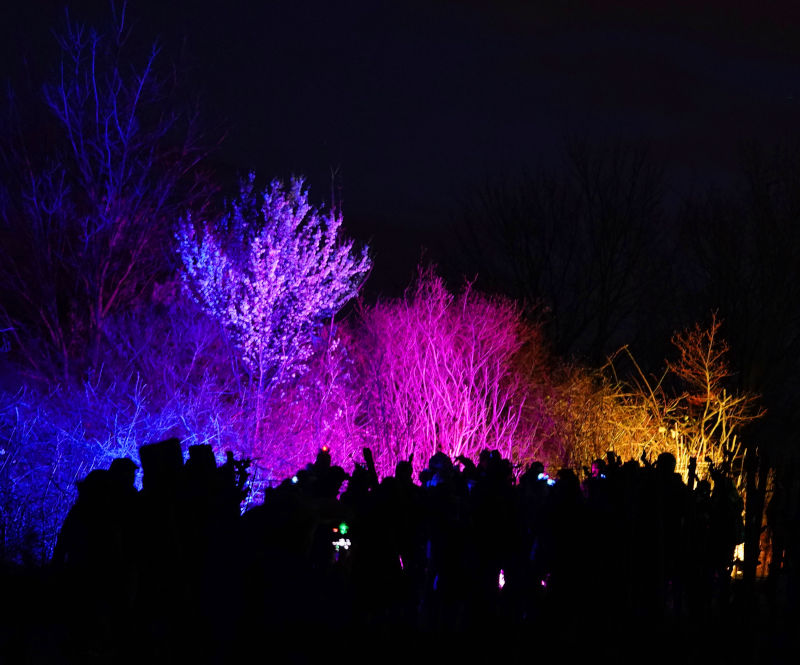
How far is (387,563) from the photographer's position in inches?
207

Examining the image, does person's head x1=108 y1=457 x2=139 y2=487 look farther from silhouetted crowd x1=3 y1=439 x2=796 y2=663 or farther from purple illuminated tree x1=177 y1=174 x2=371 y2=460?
purple illuminated tree x1=177 y1=174 x2=371 y2=460

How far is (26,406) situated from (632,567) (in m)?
10.3

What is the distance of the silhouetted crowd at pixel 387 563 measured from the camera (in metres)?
4.69

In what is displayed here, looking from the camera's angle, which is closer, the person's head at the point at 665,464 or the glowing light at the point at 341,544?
the glowing light at the point at 341,544

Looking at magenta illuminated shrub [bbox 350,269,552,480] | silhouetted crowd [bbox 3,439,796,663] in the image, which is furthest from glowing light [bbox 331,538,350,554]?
magenta illuminated shrub [bbox 350,269,552,480]

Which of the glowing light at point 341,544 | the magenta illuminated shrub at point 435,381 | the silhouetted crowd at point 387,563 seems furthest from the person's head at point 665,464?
the magenta illuminated shrub at point 435,381

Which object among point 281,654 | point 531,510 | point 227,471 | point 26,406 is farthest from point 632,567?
point 26,406

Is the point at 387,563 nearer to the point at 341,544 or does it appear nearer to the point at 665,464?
the point at 341,544

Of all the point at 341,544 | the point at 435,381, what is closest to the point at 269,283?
the point at 435,381

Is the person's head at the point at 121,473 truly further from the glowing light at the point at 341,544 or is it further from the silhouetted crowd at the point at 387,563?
the glowing light at the point at 341,544

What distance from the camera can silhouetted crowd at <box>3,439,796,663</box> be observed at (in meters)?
4.69

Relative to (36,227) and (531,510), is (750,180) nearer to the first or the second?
(36,227)

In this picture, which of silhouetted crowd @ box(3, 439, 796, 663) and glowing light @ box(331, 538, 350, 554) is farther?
glowing light @ box(331, 538, 350, 554)

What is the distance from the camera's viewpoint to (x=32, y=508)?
11.1 metres
